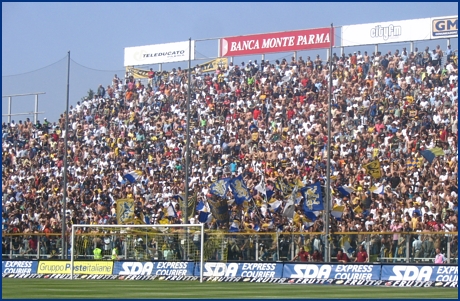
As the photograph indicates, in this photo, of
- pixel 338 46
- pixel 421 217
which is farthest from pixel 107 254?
pixel 338 46

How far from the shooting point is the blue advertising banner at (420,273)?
26.0 metres

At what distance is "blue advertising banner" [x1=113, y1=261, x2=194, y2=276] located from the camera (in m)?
32.1

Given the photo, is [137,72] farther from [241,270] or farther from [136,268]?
[241,270]

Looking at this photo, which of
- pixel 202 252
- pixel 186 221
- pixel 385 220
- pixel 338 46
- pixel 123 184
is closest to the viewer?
pixel 202 252

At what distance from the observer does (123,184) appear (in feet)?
143

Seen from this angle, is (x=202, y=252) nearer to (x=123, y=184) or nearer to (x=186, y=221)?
(x=186, y=221)

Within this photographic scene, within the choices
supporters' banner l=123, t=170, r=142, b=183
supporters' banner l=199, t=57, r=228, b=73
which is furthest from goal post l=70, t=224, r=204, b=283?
supporters' banner l=199, t=57, r=228, b=73

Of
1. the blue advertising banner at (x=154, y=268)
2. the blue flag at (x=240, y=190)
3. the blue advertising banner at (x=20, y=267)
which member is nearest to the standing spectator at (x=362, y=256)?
the blue advertising banner at (x=154, y=268)

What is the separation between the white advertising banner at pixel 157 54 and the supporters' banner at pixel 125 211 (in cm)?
2353

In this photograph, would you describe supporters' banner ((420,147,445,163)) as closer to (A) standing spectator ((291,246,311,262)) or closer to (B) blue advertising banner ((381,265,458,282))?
(A) standing spectator ((291,246,311,262))

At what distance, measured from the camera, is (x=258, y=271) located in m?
30.4

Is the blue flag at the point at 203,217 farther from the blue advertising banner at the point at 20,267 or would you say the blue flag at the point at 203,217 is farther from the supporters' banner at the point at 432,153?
the supporters' banner at the point at 432,153

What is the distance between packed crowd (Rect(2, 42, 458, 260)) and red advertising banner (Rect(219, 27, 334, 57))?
15.1 ft

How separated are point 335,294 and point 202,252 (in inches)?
346
